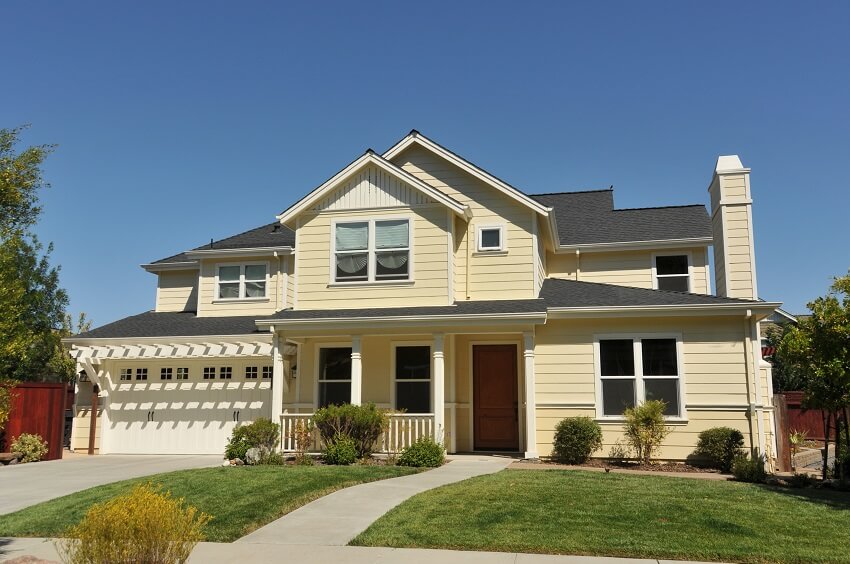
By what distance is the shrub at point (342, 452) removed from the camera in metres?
14.3

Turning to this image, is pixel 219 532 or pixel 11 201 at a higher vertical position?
pixel 11 201

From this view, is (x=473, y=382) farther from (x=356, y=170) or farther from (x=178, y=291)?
(x=178, y=291)

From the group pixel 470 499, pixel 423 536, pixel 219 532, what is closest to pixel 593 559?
pixel 423 536

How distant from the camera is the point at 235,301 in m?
20.7

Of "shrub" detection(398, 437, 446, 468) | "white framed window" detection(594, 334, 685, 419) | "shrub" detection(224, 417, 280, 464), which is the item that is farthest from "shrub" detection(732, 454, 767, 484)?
"shrub" detection(224, 417, 280, 464)

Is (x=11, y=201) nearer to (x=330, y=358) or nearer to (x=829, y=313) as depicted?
(x=330, y=358)

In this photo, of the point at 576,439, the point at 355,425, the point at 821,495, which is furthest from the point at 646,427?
the point at 355,425

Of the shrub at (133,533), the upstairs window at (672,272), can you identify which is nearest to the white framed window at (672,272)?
the upstairs window at (672,272)

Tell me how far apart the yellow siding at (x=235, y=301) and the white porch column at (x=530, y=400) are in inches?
328

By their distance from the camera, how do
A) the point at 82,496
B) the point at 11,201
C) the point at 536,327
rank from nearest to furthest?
the point at 11,201
the point at 82,496
the point at 536,327

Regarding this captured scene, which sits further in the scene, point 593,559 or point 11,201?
point 11,201

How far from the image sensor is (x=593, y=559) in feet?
24.3

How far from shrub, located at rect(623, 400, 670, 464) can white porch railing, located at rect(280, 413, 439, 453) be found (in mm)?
4299

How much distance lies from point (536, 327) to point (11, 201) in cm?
1087
